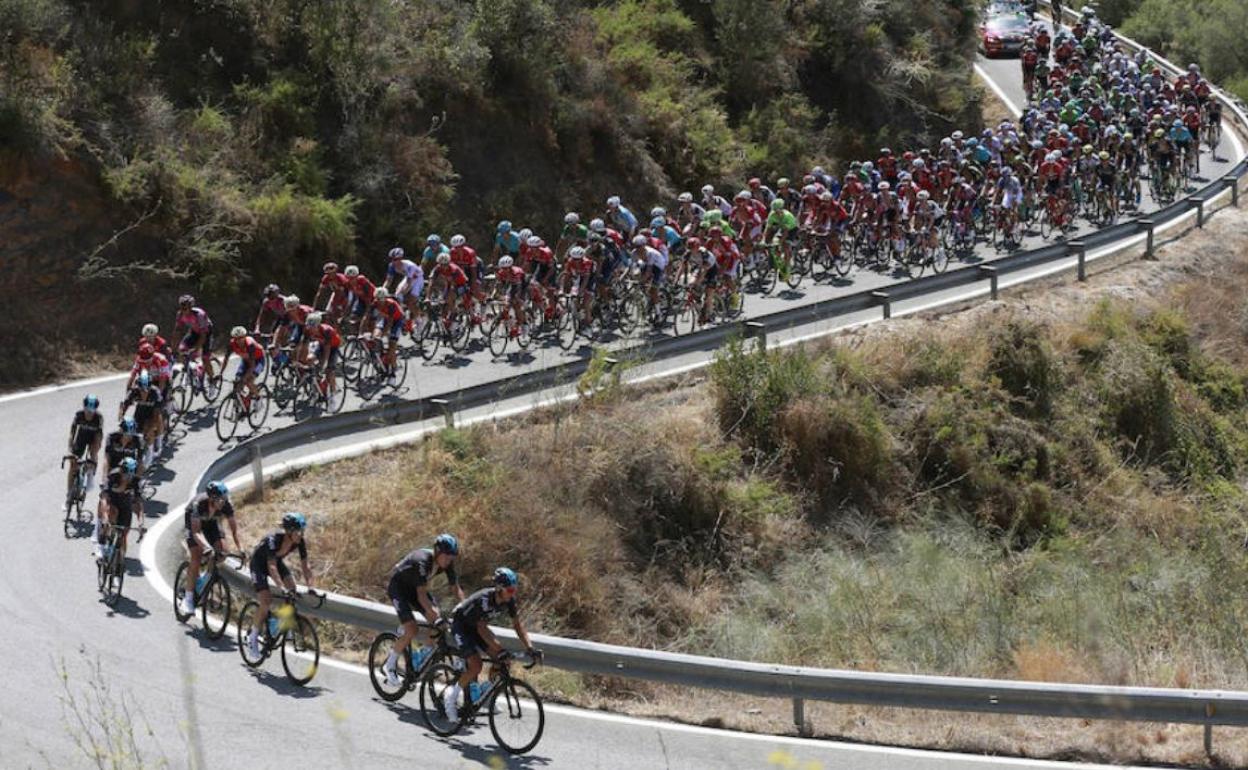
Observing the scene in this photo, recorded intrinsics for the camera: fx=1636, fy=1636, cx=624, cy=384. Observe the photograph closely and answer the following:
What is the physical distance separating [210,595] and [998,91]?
125 ft

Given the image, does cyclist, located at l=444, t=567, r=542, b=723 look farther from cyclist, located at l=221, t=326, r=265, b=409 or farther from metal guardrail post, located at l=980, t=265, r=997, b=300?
metal guardrail post, located at l=980, t=265, r=997, b=300

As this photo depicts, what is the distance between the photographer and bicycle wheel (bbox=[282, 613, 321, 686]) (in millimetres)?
13500

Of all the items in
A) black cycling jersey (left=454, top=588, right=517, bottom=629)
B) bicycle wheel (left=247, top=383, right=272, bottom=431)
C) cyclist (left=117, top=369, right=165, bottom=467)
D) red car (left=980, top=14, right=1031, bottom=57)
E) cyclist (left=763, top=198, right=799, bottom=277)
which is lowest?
red car (left=980, top=14, right=1031, bottom=57)

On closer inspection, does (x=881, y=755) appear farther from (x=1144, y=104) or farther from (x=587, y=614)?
(x=1144, y=104)

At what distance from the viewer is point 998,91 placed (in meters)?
48.3

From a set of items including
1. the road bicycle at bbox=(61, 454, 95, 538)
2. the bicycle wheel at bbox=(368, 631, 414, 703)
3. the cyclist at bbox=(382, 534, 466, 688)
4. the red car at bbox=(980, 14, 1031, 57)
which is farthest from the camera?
the red car at bbox=(980, 14, 1031, 57)

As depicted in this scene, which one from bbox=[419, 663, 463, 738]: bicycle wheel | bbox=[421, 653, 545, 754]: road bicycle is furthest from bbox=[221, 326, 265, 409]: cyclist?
bbox=[421, 653, 545, 754]: road bicycle

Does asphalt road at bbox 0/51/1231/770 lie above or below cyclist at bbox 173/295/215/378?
below

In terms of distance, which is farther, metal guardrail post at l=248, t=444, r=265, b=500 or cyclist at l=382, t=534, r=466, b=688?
metal guardrail post at l=248, t=444, r=265, b=500

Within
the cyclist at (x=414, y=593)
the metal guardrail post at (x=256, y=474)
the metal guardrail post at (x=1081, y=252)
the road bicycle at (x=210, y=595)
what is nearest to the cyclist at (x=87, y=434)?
the metal guardrail post at (x=256, y=474)

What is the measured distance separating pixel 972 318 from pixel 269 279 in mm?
11431

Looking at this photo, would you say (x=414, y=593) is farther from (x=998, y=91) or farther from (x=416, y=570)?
(x=998, y=91)

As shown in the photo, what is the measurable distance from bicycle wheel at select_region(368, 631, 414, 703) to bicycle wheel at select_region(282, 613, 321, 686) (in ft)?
1.58

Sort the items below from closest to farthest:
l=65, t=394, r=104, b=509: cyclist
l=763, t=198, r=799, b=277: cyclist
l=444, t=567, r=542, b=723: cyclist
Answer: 1. l=444, t=567, r=542, b=723: cyclist
2. l=65, t=394, r=104, b=509: cyclist
3. l=763, t=198, r=799, b=277: cyclist
